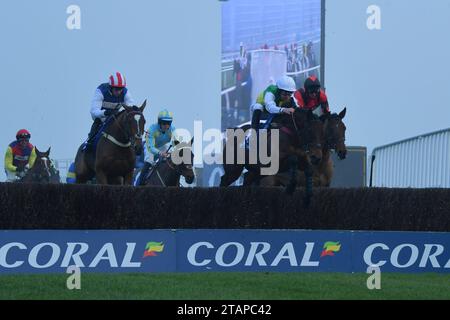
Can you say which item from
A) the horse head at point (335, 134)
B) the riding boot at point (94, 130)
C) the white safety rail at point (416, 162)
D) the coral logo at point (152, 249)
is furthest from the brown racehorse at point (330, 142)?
the coral logo at point (152, 249)

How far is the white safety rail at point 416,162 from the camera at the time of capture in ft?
52.5

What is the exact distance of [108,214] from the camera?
42.8ft

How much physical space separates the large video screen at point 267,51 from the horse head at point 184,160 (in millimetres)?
2543

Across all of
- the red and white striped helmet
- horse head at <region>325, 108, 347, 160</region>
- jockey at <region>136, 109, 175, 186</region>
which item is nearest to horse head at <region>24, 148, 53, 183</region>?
jockey at <region>136, 109, 175, 186</region>

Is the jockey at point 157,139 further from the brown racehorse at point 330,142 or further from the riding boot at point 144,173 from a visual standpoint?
the brown racehorse at point 330,142

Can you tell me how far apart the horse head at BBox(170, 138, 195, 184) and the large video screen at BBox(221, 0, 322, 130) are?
8.34ft

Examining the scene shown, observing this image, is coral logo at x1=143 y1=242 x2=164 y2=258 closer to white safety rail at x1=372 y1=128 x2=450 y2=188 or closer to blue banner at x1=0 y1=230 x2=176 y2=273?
blue banner at x1=0 y1=230 x2=176 y2=273

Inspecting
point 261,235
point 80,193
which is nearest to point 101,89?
point 80,193

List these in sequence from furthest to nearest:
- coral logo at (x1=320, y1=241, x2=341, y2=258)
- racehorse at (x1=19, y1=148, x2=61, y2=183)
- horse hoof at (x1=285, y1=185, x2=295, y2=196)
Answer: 1. racehorse at (x1=19, y1=148, x2=61, y2=183)
2. horse hoof at (x1=285, y1=185, x2=295, y2=196)
3. coral logo at (x1=320, y1=241, x2=341, y2=258)

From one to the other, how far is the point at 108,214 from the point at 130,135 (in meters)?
2.30

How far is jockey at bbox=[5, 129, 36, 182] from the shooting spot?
753 inches

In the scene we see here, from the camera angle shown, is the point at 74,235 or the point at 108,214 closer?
the point at 74,235
